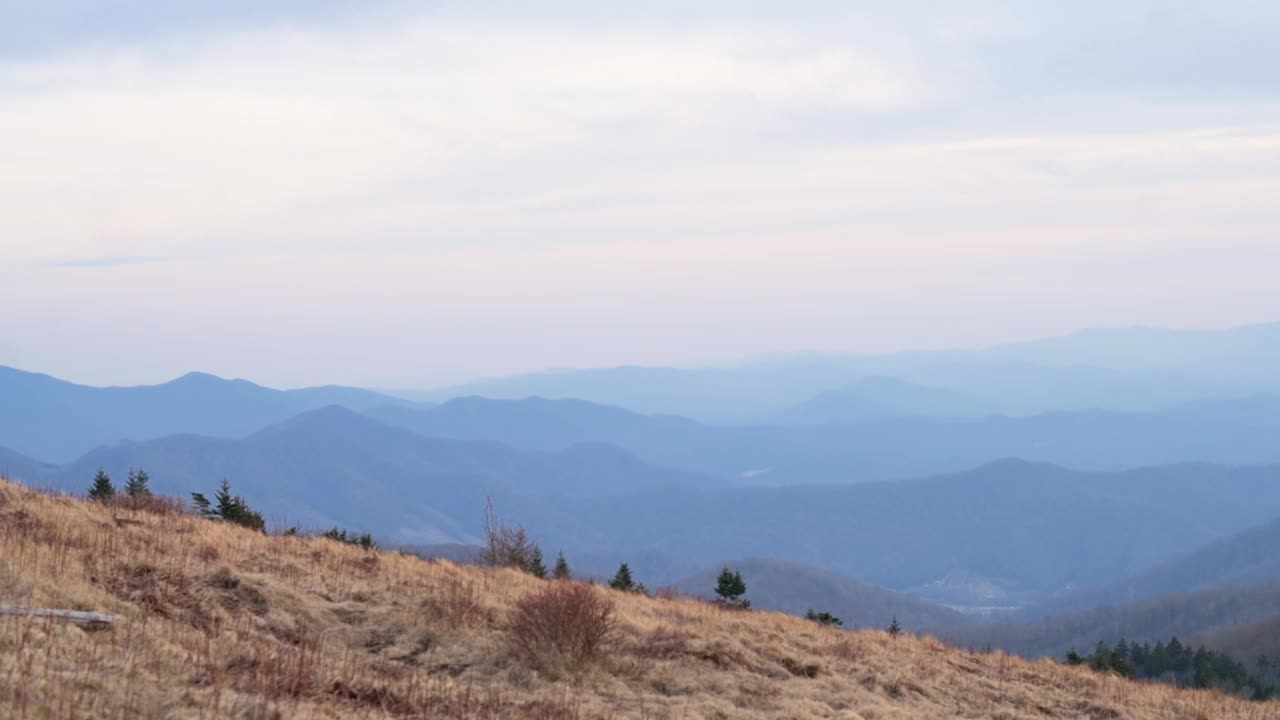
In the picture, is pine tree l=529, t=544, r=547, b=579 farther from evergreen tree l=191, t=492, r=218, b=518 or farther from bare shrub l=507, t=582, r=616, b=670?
bare shrub l=507, t=582, r=616, b=670

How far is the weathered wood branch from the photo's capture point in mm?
9055

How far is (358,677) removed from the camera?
9.70 metres

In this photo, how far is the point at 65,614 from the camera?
9266 mm

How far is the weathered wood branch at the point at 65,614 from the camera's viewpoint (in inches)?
356

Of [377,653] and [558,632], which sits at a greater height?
[558,632]

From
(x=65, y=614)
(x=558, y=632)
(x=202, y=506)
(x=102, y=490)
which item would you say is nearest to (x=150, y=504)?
(x=202, y=506)

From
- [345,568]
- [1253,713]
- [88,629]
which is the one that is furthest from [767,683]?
[1253,713]

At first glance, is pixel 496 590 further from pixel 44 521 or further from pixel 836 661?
pixel 44 521

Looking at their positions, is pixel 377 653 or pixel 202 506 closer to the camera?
pixel 377 653

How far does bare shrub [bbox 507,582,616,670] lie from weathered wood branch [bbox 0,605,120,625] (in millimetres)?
4462

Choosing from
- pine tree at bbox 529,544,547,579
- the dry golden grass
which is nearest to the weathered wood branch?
the dry golden grass

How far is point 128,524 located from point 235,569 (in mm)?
3255

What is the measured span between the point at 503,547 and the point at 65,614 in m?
22.1

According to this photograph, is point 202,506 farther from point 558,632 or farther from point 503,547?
point 558,632
